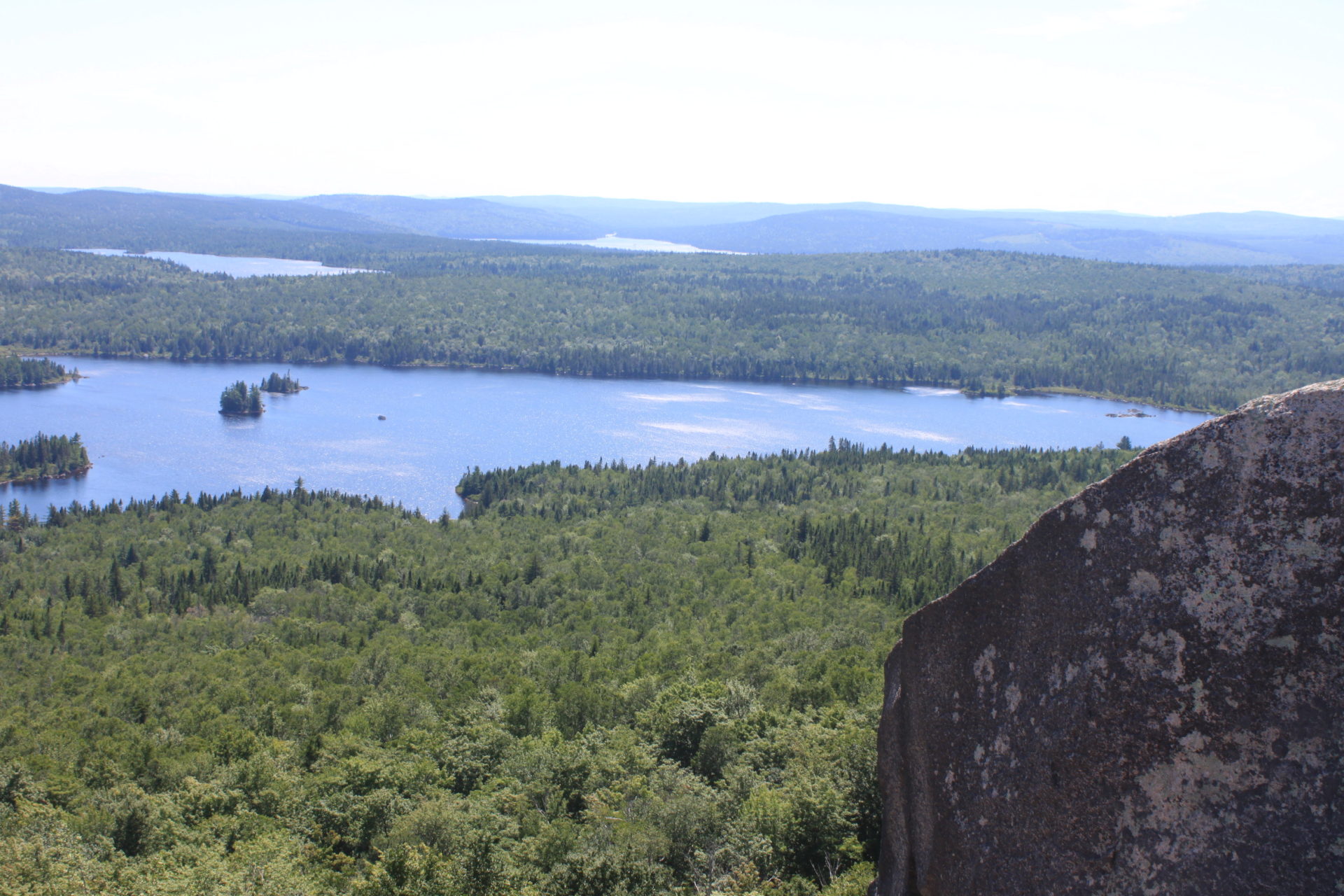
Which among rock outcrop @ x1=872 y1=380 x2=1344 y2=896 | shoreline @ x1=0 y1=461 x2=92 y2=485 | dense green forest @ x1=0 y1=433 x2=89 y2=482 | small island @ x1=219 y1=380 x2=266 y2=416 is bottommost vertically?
shoreline @ x1=0 y1=461 x2=92 y2=485

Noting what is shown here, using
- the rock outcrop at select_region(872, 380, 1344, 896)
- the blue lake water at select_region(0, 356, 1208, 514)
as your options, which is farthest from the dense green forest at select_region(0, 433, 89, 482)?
the rock outcrop at select_region(872, 380, 1344, 896)

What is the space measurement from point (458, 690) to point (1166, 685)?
46.0 m

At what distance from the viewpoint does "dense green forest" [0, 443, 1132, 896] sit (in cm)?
2542

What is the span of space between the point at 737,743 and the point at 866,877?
17150mm

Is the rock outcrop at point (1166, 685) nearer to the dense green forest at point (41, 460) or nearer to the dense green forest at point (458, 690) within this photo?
the dense green forest at point (458, 690)

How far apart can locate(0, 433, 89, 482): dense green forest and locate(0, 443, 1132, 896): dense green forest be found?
27194mm

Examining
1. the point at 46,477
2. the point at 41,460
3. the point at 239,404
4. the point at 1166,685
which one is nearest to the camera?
the point at 1166,685

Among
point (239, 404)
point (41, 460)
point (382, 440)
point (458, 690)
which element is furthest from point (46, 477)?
point (458, 690)

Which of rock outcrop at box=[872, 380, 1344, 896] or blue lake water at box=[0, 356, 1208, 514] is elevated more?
rock outcrop at box=[872, 380, 1344, 896]

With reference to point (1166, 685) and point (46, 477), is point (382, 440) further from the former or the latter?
point (1166, 685)

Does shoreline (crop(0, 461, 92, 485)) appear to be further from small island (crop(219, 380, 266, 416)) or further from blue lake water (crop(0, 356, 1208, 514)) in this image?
small island (crop(219, 380, 266, 416))

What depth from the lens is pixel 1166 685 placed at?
31.3 feet

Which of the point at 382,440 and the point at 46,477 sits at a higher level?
the point at 382,440

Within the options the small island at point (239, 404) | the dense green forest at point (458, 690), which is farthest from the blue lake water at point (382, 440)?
the dense green forest at point (458, 690)
